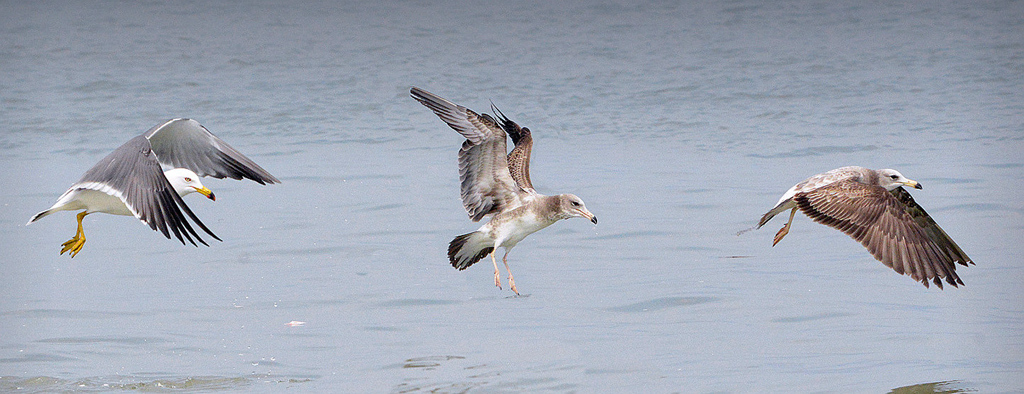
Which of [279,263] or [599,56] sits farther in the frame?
[599,56]

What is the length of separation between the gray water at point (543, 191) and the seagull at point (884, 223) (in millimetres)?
316

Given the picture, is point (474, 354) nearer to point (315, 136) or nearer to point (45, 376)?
point (45, 376)

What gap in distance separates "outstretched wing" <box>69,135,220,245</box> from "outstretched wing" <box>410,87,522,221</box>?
197cm

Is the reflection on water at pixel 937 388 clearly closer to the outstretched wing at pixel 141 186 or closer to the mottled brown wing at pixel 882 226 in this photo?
the mottled brown wing at pixel 882 226

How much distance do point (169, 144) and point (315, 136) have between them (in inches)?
286

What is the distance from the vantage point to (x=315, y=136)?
17.7m

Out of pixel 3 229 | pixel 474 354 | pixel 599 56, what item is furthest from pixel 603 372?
pixel 599 56

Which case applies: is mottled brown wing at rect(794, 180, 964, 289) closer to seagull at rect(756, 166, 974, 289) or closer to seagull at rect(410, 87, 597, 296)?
seagull at rect(756, 166, 974, 289)

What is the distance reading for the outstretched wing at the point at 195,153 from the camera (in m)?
10.4

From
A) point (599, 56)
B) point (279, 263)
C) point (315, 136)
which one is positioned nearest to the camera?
point (279, 263)

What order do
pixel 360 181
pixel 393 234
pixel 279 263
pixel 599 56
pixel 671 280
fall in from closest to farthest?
1. pixel 671 280
2. pixel 279 263
3. pixel 393 234
4. pixel 360 181
5. pixel 599 56

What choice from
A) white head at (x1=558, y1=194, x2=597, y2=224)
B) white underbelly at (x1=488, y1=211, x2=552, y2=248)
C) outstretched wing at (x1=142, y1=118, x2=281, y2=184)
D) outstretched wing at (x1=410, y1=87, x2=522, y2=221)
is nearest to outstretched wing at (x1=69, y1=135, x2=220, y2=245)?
outstretched wing at (x1=142, y1=118, x2=281, y2=184)

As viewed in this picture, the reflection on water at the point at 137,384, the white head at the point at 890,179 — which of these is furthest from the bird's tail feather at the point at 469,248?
the white head at the point at 890,179

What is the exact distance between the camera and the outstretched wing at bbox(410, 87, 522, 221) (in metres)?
9.74
